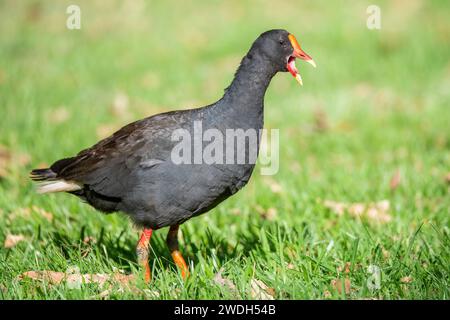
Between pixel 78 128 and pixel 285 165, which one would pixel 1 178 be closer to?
pixel 78 128

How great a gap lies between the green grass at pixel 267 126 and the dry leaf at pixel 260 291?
5 cm

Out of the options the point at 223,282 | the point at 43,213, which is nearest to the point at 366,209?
the point at 223,282

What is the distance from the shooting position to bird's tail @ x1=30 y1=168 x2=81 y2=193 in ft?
11.8

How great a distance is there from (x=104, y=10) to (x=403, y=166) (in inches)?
286

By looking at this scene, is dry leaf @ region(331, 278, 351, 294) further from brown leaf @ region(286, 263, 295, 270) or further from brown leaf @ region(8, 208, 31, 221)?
brown leaf @ region(8, 208, 31, 221)

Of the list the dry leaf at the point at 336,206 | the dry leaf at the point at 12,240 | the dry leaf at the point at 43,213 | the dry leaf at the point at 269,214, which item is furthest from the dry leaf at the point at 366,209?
the dry leaf at the point at 12,240

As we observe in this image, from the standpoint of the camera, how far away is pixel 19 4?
435 inches

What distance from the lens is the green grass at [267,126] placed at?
3.27 m

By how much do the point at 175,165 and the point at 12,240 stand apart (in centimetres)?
138

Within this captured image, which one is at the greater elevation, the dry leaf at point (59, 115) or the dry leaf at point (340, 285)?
the dry leaf at point (59, 115)

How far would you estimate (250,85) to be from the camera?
11.0 feet

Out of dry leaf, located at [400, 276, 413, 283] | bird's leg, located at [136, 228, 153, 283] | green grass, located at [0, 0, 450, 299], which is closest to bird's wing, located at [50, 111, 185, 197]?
bird's leg, located at [136, 228, 153, 283]

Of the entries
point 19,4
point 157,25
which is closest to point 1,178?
point 157,25

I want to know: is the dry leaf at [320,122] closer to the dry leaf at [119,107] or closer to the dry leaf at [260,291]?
the dry leaf at [119,107]
